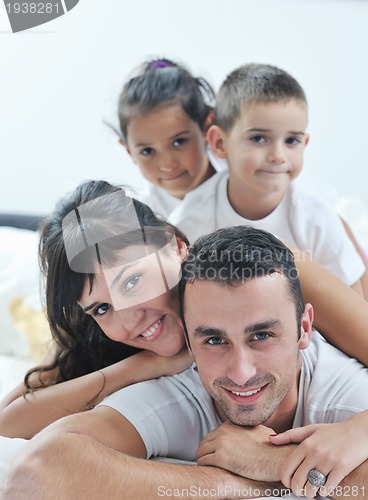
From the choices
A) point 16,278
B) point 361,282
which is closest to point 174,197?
point 361,282

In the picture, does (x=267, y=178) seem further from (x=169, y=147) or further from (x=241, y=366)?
(x=241, y=366)

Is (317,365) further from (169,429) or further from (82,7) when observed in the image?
(82,7)

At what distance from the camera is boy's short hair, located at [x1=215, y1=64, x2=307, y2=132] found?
5.82ft

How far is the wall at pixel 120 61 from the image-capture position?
9.41ft

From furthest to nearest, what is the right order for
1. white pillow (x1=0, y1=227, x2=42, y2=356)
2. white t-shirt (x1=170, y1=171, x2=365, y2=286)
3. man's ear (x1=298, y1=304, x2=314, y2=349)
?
white pillow (x1=0, y1=227, x2=42, y2=356) < white t-shirt (x1=170, y1=171, x2=365, y2=286) < man's ear (x1=298, y1=304, x2=314, y2=349)

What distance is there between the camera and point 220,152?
1910 millimetres

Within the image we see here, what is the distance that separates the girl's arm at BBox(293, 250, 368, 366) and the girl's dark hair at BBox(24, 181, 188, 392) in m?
0.28

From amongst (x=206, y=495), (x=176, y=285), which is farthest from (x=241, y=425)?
(x=176, y=285)

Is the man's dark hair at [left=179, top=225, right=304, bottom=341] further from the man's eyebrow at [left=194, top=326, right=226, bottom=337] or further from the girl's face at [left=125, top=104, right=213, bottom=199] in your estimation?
the girl's face at [left=125, top=104, right=213, bottom=199]

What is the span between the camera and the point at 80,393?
1.44 meters

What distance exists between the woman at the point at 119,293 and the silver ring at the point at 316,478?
323 millimetres

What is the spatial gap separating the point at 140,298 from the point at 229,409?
0.28 meters

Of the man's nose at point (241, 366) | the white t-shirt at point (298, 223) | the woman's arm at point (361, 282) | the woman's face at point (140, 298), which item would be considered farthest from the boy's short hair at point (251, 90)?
the man's nose at point (241, 366)

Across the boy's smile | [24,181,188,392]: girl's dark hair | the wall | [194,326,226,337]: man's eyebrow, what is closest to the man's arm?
[194,326,226,337]: man's eyebrow
